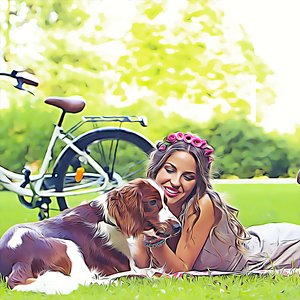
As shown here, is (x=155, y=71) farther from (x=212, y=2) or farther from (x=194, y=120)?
(x=212, y=2)

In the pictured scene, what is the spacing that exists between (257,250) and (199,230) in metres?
0.50

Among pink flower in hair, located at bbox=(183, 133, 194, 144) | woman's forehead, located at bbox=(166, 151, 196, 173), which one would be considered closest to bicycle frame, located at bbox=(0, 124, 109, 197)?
woman's forehead, located at bbox=(166, 151, 196, 173)

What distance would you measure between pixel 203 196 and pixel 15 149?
1.46 meters

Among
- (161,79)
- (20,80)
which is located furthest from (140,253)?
(20,80)

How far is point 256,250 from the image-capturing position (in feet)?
8.20

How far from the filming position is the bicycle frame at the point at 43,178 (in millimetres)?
2520

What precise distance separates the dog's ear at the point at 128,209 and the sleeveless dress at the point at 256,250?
535 mm

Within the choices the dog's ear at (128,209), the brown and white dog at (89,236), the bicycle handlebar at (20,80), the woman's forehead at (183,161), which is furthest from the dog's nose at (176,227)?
the bicycle handlebar at (20,80)

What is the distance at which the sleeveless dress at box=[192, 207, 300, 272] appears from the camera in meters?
2.39

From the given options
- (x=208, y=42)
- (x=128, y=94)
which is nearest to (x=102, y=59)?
(x=128, y=94)

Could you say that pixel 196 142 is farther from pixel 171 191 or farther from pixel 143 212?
pixel 143 212

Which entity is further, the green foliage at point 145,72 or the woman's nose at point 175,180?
the green foliage at point 145,72

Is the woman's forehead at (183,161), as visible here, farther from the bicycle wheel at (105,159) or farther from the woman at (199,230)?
the bicycle wheel at (105,159)

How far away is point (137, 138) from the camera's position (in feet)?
8.41
